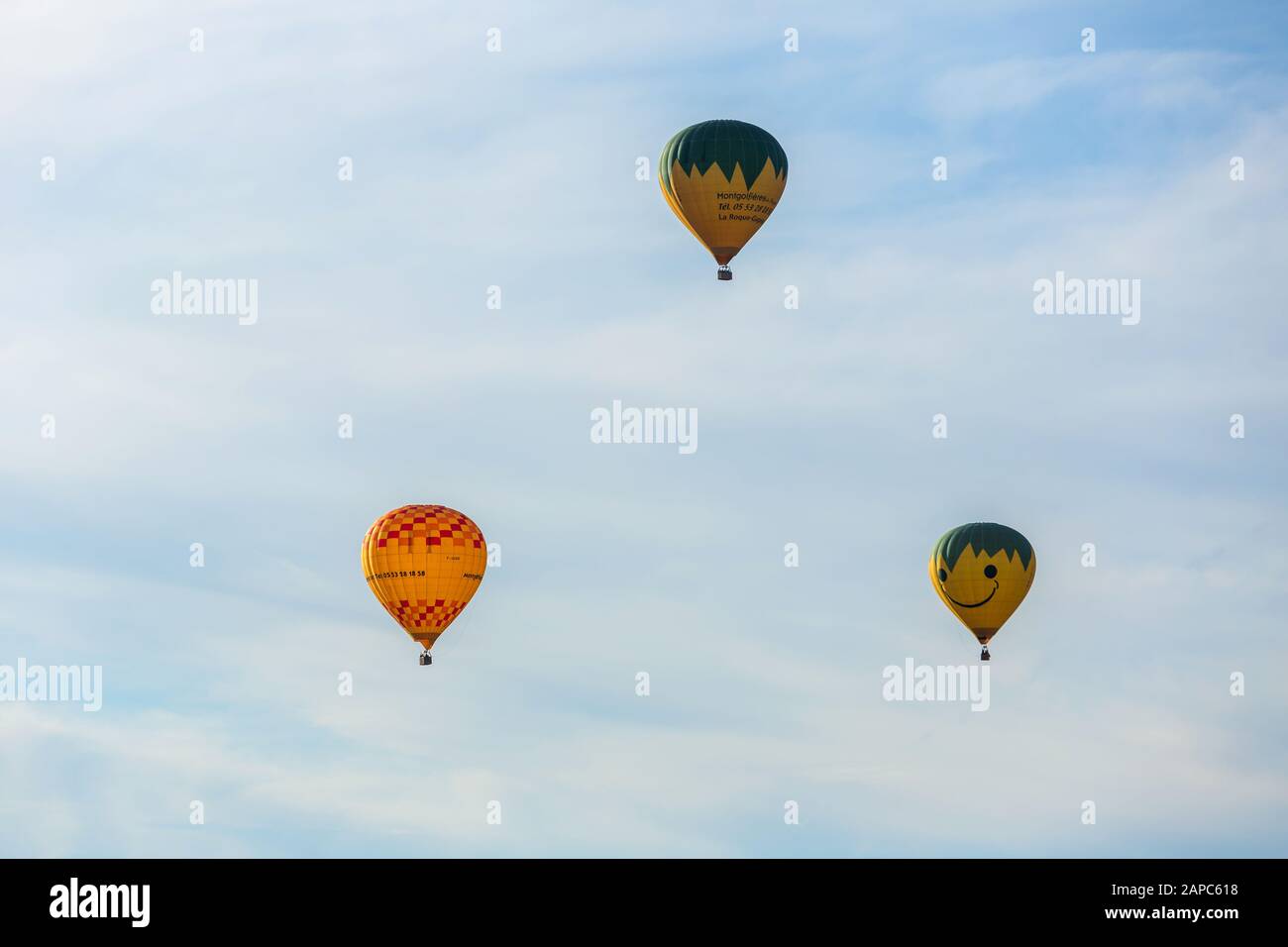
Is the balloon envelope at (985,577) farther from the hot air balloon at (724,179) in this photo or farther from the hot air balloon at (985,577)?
the hot air balloon at (724,179)

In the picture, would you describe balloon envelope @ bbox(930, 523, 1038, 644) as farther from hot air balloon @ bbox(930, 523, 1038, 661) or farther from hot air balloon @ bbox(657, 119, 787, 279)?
hot air balloon @ bbox(657, 119, 787, 279)

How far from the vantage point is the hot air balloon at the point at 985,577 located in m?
103

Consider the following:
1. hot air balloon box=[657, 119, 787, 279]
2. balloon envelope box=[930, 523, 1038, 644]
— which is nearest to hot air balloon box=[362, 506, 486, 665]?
hot air balloon box=[657, 119, 787, 279]

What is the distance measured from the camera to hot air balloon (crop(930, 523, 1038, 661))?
337ft

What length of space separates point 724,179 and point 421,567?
15712 millimetres

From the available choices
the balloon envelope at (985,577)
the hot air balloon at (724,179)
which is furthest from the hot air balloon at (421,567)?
the balloon envelope at (985,577)

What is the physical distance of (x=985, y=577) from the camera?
4038 inches

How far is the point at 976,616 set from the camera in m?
103

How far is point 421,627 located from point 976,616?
19.1m

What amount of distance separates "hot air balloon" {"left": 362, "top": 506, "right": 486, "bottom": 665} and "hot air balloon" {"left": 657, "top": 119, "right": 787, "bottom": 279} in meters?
12.6

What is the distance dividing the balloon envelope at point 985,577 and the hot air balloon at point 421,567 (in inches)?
657
